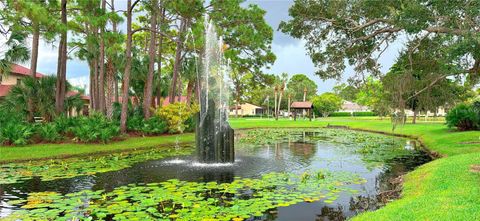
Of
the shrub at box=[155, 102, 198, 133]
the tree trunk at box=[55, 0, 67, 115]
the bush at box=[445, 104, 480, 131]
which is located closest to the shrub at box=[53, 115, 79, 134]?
the tree trunk at box=[55, 0, 67, 115]

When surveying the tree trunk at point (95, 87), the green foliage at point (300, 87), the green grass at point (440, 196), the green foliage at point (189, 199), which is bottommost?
the green foliage at point (189, 199)

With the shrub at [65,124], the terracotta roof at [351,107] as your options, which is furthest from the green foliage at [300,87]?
the shrub at [65,124]

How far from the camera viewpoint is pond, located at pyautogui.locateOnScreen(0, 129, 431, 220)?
8.18m

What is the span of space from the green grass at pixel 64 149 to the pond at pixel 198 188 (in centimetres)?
118

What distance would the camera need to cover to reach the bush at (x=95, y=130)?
19.9 metres

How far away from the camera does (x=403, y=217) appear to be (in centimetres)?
655

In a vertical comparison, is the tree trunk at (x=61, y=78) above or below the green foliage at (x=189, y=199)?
above

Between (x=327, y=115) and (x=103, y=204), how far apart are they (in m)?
81.6

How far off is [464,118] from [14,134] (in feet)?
89.3

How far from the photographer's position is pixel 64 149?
60.4 ft

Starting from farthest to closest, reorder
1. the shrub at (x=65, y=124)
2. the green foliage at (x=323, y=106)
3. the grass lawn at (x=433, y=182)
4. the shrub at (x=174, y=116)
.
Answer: the green foliage at (x=323, y=106), the shrub at (x=174, y=116), the shrub at (x=65, y=124), the grass lawn at (x=433, y=182)

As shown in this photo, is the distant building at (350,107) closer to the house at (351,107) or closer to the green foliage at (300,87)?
the house at (351,107)

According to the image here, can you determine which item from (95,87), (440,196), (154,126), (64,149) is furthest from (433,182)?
(95,87)

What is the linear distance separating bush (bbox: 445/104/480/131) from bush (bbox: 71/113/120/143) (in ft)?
73.3
